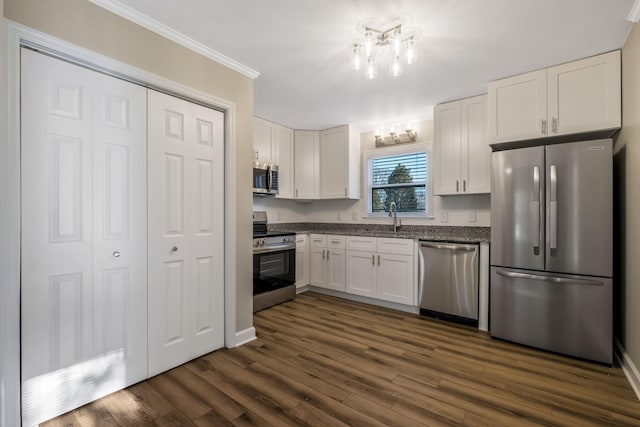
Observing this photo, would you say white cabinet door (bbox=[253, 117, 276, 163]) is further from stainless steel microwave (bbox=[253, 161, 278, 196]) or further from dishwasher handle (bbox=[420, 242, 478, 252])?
dishwasher handle (bbox=[420, 242, 478, 252])

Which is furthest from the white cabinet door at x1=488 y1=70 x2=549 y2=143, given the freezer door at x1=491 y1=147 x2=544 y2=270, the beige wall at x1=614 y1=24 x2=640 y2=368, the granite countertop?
the granite countertop

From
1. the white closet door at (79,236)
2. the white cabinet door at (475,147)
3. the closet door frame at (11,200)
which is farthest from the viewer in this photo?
the white cabinet door at (475,147)

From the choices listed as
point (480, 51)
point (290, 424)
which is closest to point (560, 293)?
point (480, 51)

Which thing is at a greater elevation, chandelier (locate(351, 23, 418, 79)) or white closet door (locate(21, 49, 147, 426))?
chandelier (locate(351, 23, 418, 79))

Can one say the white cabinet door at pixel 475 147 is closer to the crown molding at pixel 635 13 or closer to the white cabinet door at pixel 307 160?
the crown molding at pixel 635 13

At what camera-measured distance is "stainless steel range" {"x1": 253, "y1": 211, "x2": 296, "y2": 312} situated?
11.5 ft

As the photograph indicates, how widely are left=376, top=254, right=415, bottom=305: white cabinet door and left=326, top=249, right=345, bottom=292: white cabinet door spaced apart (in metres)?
0.55

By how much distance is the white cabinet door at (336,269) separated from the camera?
13.5ft

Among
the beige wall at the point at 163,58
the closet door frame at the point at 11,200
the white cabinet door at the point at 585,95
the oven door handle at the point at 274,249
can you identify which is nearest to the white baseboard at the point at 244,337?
the beige wall at the point at 163,58

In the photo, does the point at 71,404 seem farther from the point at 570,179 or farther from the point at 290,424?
the point at 570,179

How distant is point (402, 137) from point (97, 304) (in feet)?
12.6

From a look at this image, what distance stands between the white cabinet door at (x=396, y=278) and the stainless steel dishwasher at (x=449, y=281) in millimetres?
146

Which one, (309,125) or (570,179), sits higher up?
(309,125)

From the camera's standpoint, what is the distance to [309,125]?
4.42m
